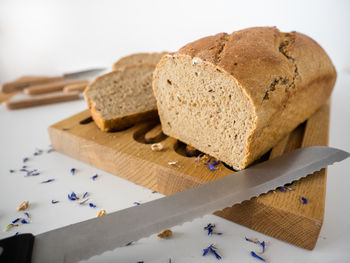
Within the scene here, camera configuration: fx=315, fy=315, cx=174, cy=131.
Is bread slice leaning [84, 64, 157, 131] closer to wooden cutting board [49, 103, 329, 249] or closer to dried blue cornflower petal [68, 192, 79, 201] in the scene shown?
wooden cutting board [49, 103, 329, 249]

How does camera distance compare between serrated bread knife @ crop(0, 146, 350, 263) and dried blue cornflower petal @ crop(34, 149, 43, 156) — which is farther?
dried blue cornflower petal @ crop(34, 149, 43, 156)

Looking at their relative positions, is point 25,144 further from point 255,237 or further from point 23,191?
point 255,237

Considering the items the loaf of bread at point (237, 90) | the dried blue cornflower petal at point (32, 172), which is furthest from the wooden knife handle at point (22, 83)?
the loaf of bread at point (237, 90)

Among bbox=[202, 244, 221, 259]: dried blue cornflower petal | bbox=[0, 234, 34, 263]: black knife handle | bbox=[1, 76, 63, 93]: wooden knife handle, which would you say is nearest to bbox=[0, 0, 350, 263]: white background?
bbox=[202, 244, 221, 259]: dried blue cornflower petal

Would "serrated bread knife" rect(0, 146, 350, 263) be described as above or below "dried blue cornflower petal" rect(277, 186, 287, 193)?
above

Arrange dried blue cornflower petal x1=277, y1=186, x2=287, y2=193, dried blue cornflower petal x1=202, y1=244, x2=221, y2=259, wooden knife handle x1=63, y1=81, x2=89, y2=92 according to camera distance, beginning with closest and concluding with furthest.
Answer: dried blue cornflower petal x1=202, y1=244, x2=221, y2=259 → dried blue cornflower petal x1=277, y1=186, x2=287, y2=193 → wooden knife handle x1=63, y1=81, x2=89, y2=92

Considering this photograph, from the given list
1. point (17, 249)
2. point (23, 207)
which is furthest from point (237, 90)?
point (23, 207)

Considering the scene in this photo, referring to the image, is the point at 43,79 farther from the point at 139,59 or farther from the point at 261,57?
the point at 261,57
